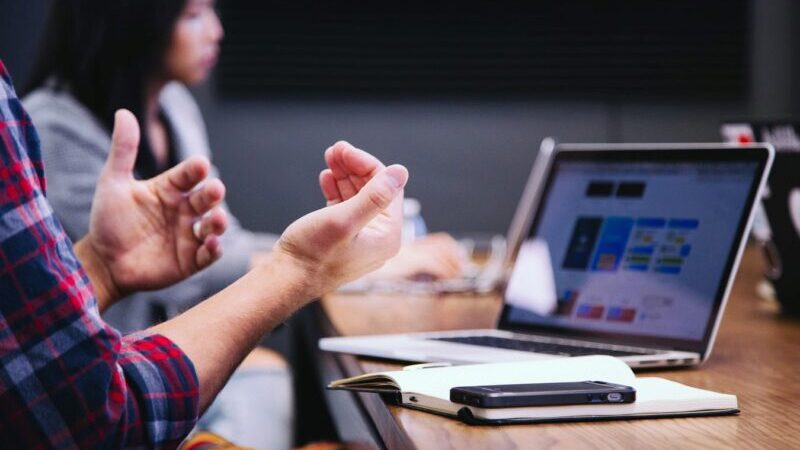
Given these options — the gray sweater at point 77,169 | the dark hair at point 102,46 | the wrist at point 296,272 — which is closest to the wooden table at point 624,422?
the wrist at point 296,272

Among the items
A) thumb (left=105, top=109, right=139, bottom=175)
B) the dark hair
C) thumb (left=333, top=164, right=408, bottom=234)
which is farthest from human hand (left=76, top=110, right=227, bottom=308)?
the dark hair

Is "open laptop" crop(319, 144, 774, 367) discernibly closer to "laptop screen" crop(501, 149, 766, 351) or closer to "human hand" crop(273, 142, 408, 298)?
"laptop screen" crop(501, 149, 766, 351)

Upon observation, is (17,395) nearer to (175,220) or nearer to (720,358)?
(175,220)

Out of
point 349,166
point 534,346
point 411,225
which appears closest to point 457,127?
point 411,225

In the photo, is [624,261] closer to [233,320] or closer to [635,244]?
[635,244]

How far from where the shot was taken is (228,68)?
4.02 metres

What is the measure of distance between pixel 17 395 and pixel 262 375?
171 centimetres

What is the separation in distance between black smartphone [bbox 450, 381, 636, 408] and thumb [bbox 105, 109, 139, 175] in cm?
83

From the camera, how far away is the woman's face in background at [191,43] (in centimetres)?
264

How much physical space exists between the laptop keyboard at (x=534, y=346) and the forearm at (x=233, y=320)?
1.13ft

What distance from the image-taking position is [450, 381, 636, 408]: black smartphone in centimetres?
95

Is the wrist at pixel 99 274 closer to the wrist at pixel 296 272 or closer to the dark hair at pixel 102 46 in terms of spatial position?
the wrist at pixel 296 272

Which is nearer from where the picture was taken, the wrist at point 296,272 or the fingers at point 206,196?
the wrist at point 296,272

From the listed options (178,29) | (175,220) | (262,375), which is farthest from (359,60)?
(175,220)
